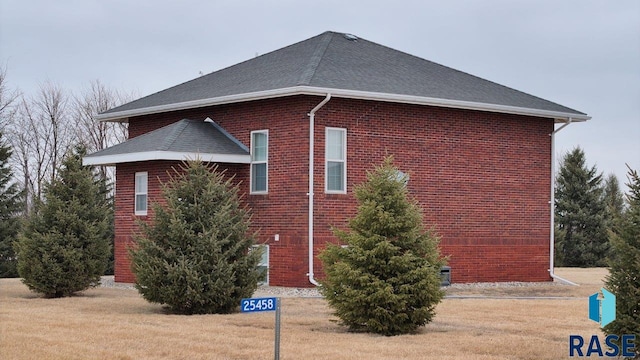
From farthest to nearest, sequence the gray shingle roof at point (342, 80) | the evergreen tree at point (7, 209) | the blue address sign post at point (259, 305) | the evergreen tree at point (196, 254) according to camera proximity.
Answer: the evergreen tree at point (7, 209)
the gray shingle roof at point (342, 80)
the evergreen tree at point (196, 254)
the blue address sign post at point (259, 305)

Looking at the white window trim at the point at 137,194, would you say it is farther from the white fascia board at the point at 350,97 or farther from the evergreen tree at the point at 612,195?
the evergreen tree at the point at 612,195

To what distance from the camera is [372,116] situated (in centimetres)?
2381

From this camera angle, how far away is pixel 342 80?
76.7 feet

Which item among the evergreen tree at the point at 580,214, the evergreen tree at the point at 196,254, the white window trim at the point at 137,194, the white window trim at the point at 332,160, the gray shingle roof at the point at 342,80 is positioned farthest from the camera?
the evergreen tree at the point at 580,214

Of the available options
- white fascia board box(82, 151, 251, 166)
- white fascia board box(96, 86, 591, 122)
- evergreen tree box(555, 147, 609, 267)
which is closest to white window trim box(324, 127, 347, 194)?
white fascia board box(96, 86, 591, 122)

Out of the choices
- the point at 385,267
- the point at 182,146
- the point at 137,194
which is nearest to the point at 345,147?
the point at 182,146

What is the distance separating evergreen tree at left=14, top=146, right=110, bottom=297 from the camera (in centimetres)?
2136

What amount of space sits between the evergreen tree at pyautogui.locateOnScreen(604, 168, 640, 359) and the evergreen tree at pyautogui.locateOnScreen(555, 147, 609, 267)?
1479 inches

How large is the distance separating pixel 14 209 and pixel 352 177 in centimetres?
2111

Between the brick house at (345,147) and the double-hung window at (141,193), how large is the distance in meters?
0.03

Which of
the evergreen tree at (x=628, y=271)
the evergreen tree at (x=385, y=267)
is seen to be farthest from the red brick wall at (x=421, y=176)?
the evergreen tree at (x=628, y=271)

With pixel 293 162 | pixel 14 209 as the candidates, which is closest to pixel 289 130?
pixel 293 162

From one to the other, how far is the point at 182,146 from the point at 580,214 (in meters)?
31.4

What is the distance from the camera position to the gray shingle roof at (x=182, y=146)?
75.8 ft
